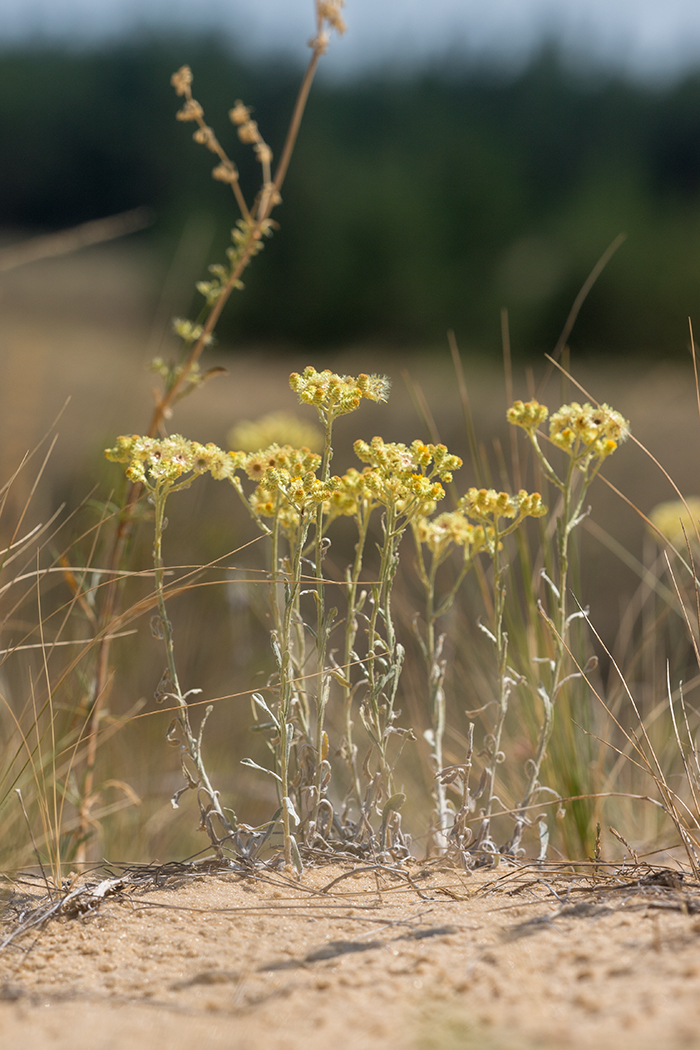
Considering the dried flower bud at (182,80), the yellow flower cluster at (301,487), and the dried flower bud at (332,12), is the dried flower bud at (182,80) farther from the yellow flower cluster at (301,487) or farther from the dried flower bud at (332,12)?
the yellow flower cluster at (301,487)

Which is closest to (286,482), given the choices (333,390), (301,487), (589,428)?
(301,487)

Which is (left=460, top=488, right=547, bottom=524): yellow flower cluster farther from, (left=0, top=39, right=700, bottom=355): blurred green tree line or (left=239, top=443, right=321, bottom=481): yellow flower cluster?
(left=0, top=39, right=700, bottom=355): blurred green tree line

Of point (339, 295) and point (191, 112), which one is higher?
point (339, 295)

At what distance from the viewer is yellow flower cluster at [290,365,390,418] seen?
41.3 inches

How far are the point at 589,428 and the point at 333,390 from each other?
13.7 inches

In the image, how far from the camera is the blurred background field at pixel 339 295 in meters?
2.61

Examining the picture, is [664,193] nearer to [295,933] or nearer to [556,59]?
[556,59]

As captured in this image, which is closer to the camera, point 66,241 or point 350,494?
point 350,494

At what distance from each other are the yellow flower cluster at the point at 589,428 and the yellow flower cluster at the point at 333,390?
0.82 feet

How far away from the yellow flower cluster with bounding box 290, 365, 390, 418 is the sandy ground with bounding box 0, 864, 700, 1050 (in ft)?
1.92

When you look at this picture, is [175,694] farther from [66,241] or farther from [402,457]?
[66,241]

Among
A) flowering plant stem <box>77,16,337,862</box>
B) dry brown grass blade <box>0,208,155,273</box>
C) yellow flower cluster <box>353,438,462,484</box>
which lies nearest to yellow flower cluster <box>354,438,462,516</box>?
yellow flower cluster <box>353,438,462,484</box>

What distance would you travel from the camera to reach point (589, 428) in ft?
3.66

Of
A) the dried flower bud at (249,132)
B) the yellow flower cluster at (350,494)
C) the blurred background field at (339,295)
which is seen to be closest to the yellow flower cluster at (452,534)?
the yellow flower cluster at (350,494)
